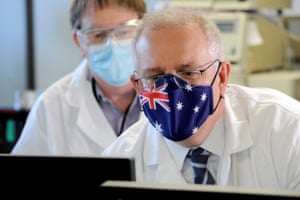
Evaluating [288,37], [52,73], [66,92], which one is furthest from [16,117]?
[288,37]

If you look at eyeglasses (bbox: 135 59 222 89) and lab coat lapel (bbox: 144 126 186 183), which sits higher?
eyeglasses (bbox: 135 59 222 89)

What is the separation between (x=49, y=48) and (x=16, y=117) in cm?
75

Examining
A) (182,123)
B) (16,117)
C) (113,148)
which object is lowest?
(16,117)

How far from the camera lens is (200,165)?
1224 mm

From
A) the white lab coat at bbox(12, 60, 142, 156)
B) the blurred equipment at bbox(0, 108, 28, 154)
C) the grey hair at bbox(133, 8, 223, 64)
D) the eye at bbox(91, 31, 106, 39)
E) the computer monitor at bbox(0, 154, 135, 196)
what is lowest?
the blurred equipment at bbox(0, 108, 28, 154)

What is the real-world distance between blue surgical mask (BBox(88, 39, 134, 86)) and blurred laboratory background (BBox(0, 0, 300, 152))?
1.96ft

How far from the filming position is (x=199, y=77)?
1165 mm

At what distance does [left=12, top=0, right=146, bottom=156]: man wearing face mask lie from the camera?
5.69 ft

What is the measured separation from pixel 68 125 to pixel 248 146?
80cm

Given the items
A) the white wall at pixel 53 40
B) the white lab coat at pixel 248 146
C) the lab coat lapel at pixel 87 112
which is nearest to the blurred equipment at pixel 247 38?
the lab coat lapel at pixel 87 112

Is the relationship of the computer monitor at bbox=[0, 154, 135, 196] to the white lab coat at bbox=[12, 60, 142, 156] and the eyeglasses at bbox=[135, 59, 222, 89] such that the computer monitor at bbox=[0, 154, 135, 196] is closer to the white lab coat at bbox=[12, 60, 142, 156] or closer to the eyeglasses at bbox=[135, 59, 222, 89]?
the eyeglasses at bbox=[135, 59, 222, 89]

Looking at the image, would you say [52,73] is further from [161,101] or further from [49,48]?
[161,101]

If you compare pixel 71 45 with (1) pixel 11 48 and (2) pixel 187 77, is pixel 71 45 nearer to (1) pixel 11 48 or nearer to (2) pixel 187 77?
(1) pixel 11 48

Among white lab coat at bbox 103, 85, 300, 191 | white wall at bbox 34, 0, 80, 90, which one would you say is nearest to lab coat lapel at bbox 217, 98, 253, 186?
Result: white lab coat at bbox 103, 85, 300, 191
